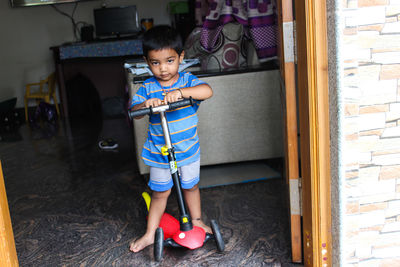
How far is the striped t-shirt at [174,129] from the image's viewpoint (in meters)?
1.94

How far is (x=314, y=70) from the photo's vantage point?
4.83ft

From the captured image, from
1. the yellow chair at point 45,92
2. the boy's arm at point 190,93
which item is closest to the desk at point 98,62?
the yellow chair at point 45,92

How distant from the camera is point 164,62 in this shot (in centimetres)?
183

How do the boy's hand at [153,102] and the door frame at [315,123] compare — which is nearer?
the door frame at [315,123]

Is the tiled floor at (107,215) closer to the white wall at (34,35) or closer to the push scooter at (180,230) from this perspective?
the push scooter at (180,230)

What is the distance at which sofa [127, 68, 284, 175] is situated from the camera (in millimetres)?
2883

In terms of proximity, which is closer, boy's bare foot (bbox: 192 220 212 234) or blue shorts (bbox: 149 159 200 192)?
blue shorts (bbox: 149 159 200 192)

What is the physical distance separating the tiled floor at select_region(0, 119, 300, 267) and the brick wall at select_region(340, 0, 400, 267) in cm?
43

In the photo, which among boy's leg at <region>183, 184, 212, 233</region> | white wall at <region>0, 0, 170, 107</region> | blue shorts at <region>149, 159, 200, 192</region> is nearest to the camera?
blue shorts at <region>149, 159, 200, 192</region>

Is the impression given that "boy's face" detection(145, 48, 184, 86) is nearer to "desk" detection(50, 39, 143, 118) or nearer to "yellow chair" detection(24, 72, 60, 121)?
"desk" detection(50, 39, 143, 118)

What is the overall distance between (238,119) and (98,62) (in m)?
3.43

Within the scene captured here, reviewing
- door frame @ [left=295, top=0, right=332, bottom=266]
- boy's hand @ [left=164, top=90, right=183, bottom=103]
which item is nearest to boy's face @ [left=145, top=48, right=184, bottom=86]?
boy's hand @ [left=164, top=90, right=183, bottom=103]

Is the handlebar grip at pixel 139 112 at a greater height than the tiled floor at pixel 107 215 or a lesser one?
greater

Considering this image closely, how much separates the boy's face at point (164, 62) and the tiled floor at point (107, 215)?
2.64 ft
